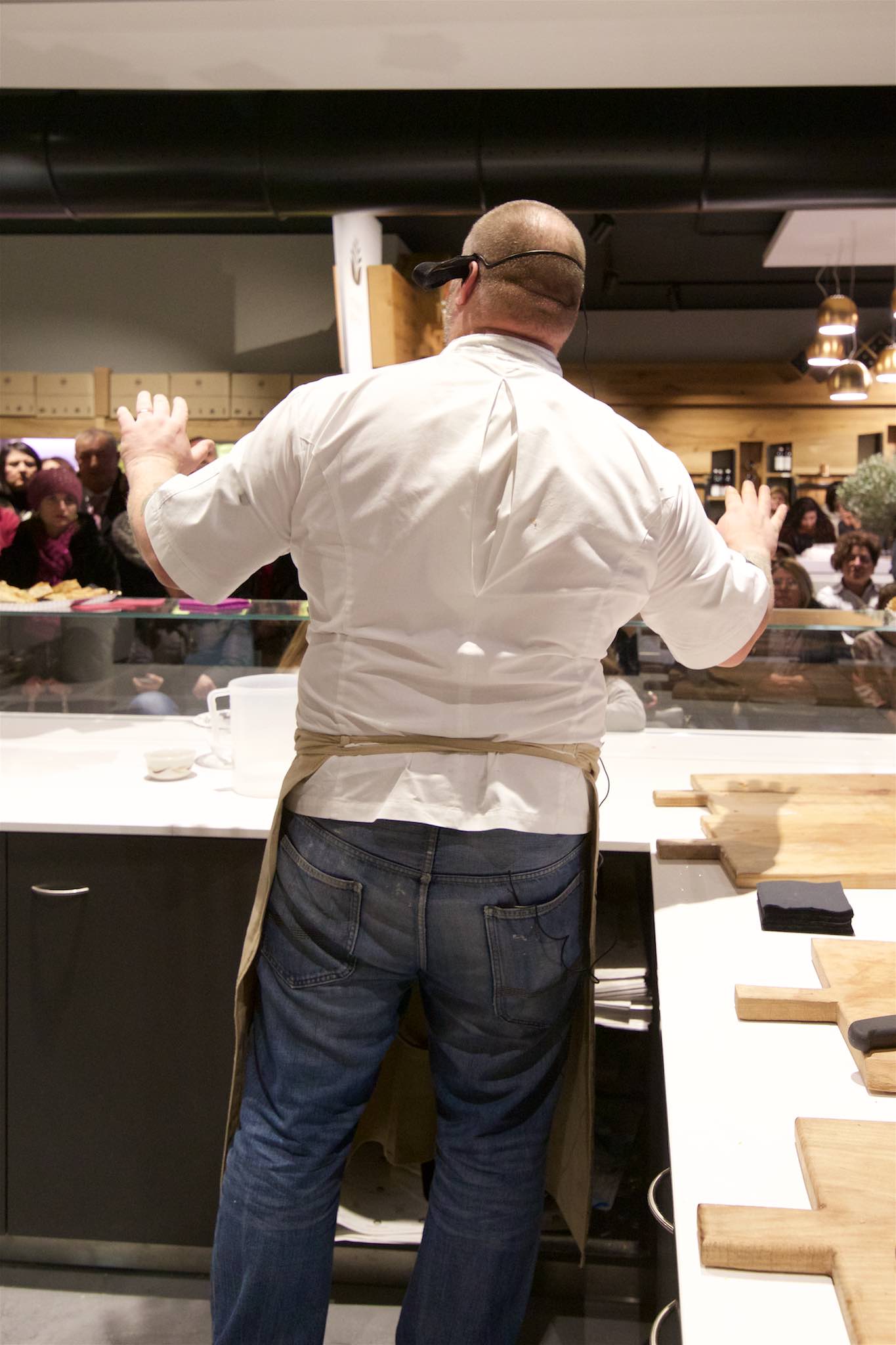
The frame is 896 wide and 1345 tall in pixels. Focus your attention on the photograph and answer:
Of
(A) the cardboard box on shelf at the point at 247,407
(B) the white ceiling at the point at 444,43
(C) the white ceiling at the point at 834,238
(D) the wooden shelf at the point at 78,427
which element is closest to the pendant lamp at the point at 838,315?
(C) the white ceiling at the point at 834,238

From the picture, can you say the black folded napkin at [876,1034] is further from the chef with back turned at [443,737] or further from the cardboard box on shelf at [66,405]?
the cardboard box on shelf at [66,405]

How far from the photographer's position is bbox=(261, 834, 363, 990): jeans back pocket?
131 cm

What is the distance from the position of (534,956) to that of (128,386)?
643 centimetres

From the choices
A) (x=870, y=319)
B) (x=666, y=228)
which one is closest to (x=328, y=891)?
(x=666, y=228)

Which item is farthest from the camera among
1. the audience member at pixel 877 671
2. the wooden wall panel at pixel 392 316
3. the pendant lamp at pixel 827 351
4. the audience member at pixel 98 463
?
the pendant lamp at pixel 827 351

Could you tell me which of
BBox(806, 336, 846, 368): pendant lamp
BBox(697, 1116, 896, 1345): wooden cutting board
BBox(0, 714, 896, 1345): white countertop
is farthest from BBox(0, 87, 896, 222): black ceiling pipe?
BBox(697, 1116, 896, 1345): wooden cutting board

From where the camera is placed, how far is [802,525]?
7184mm

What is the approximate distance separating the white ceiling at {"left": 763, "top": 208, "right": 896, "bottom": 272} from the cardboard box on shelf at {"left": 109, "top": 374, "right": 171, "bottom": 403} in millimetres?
3660

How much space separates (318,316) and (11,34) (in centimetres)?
362

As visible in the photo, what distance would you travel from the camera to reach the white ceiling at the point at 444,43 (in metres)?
3.14

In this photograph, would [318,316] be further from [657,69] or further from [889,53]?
[889,53]

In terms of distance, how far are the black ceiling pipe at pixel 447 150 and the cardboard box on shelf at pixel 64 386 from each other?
9.75 ft

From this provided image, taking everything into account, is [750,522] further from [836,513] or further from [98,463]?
[836,513]

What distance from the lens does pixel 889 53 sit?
3422 mm
